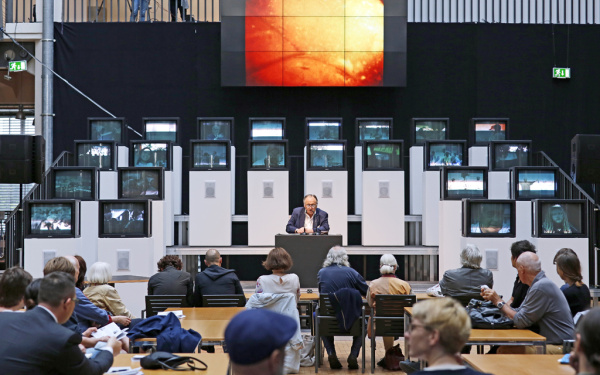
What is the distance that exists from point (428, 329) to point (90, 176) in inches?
300

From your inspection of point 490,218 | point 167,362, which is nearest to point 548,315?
point 167,362

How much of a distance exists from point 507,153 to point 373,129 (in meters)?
2.04

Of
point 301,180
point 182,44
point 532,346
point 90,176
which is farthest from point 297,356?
point 182,44

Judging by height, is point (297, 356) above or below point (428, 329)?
below

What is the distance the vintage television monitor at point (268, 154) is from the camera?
401 inches

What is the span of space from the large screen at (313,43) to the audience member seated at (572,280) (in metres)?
7.67

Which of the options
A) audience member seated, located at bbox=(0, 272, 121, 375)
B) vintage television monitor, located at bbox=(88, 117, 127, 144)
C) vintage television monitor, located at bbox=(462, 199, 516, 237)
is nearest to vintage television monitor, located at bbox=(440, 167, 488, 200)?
vintage television monitor, located at bbox=(462, 199, 516, 237)

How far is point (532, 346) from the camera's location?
16.1 ft

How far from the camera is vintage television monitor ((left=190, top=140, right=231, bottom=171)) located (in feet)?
33.6

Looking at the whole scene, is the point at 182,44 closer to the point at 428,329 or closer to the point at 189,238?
the point at 189,238

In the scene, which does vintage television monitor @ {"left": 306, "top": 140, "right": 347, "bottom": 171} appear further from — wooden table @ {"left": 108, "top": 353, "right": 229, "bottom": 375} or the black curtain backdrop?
wooden table @ {"left": 108, "top": 353, "right": 229, "bottom": 375}

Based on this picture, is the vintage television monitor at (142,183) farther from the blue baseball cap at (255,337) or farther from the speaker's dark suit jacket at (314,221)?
the blue baseball cap at (255,337)

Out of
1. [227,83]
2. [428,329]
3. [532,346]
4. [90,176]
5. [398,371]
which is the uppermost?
[227,83]

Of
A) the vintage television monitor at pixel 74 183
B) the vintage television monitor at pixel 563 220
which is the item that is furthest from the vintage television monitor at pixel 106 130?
the vintage television monitor at pixel 563 220
